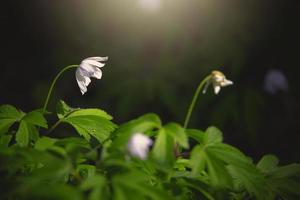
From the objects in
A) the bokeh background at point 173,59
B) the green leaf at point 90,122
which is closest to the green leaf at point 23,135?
the green leaf at point 90,122

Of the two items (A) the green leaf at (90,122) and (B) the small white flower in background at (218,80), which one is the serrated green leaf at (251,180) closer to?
(B) the small white flower in background at (218,80)

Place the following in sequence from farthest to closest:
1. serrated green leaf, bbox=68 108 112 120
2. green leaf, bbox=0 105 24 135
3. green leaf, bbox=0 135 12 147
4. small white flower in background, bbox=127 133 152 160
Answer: serrated green leaf, bbox=68 108 112 120 → green leaf, bbox=0 105 24 135 → green leaf, bbox=0 135 12 147 → small white flower in background, bbox=127 133 152 160

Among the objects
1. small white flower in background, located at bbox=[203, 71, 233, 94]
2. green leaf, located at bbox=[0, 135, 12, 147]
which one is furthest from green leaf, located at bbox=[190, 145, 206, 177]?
green leaf, located at bbox=[0, 135, 12, 147]

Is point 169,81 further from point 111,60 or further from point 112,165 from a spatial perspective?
point 112,165

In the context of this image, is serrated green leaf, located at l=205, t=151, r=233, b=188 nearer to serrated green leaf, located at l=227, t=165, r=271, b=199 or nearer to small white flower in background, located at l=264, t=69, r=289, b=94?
serrated green leaf, located at l=227, t=165, r=271, b=199

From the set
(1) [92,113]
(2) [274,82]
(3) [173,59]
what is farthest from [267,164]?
(3) [173,59]

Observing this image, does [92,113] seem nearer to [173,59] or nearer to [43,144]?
[43,144]

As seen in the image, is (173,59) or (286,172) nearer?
(286,172)

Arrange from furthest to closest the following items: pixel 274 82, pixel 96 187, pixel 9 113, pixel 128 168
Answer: pixel 274 82
pixel 9 113
pixel 128 168
pixel 96 187
